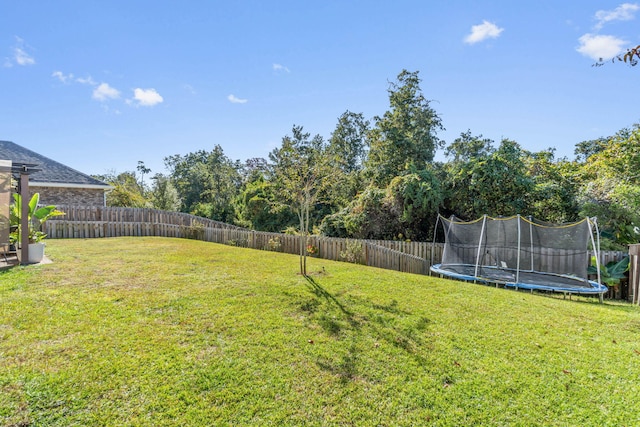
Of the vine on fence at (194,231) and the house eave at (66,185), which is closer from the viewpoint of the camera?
the vine on fence at (194,231)

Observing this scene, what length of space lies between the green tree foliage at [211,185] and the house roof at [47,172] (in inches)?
384

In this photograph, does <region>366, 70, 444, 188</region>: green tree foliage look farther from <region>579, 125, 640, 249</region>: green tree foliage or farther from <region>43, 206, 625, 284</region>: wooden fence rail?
<region>579, 125, 640, 249</region>: green tree foliage

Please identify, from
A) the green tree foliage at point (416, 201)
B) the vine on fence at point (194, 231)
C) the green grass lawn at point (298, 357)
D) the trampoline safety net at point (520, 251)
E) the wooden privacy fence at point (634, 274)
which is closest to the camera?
the green grass lawn at point (298, 357)

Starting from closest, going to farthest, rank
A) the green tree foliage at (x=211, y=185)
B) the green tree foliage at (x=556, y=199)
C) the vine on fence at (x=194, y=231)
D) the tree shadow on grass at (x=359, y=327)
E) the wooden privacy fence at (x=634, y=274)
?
1. the tree shadow on grass at (x=359, y=327)
2. the wooden privacy fence at (x=634, y=274)
3. the green tree foliage at (x=556, y=199)
4. the vine on fence at (x=194, y=231)
5. the green tree foliage at (x=211, y=185)

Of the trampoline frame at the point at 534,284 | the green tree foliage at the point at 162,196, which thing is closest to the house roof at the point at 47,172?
the green tree foliage at the point at 162,196

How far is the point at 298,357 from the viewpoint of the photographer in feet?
10.4

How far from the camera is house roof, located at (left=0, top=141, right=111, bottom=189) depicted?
48.9ft

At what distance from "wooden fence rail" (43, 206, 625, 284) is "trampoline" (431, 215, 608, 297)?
767 mm

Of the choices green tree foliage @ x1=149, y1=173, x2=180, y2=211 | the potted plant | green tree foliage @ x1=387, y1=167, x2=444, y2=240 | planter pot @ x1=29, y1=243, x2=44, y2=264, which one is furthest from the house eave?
green tree foliage @ x1=387, y1=167, x2=444, y2=240

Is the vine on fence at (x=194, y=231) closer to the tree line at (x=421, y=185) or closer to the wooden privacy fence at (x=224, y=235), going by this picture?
the wooden privacy fence at (x=224, y=235)

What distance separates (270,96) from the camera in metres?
14.1

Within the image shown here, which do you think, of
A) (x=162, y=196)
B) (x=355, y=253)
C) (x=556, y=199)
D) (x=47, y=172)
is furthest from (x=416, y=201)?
(x=162, y=196)

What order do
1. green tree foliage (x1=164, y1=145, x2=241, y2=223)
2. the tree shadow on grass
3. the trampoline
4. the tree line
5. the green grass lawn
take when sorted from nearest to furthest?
the green grass lawn < the tree shadow on grass < the trampoline < the tree line < green tree foliage (x1=164, y1=145, x2=241, y2=223)

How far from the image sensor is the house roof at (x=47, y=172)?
48.9 ft
